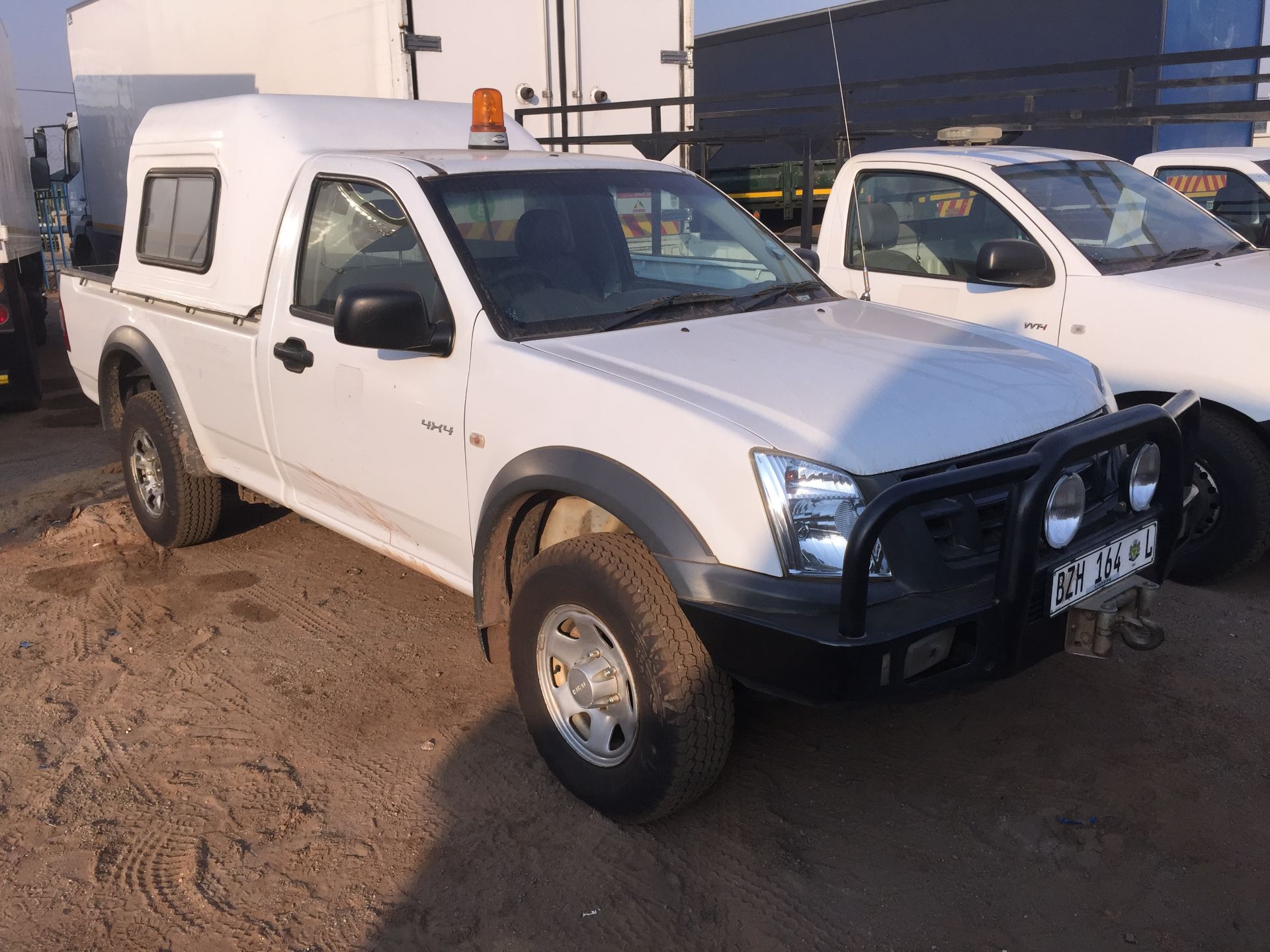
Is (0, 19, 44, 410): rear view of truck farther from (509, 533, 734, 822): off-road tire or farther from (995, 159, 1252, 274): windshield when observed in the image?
(995, 159, 1252, 274): windshield

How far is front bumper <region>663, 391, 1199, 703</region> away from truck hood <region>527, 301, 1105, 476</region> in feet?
0.64

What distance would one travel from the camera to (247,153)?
441cm

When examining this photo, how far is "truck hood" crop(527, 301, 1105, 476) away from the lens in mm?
2711

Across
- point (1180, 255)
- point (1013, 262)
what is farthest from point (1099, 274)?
point (1180, 255)

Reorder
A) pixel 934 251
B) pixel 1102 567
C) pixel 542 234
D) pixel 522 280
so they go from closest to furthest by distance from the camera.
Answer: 1. pixel 1102 567
2. pixel 522 280
3. pixel 542 234
4. pixel 934 251

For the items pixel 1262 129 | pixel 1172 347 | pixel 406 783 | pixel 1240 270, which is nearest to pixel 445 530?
pixel 406 783

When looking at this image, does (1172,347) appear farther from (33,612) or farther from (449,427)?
(33,612)

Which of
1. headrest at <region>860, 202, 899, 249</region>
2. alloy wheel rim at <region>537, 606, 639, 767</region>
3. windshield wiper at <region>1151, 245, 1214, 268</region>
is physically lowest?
alloy wheel rim at <region>537, 606, 639, 767</region>

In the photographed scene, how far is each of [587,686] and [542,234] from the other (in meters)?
1.52

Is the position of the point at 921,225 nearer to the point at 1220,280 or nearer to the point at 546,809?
the point at 1220,280

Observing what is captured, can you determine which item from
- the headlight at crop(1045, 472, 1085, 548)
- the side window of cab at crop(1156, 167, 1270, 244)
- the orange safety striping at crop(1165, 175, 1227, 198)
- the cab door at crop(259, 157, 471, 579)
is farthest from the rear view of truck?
the orange safety striping at crop(1165, 175, 1227, 198)

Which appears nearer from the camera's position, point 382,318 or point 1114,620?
point 1114,620

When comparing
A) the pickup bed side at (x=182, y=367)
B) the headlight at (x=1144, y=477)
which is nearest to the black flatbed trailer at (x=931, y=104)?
the headlight at (x=1144, y=477)

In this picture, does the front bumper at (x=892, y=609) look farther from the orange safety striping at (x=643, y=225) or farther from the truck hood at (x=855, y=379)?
the orange safety striping at (x=643, y=225)
